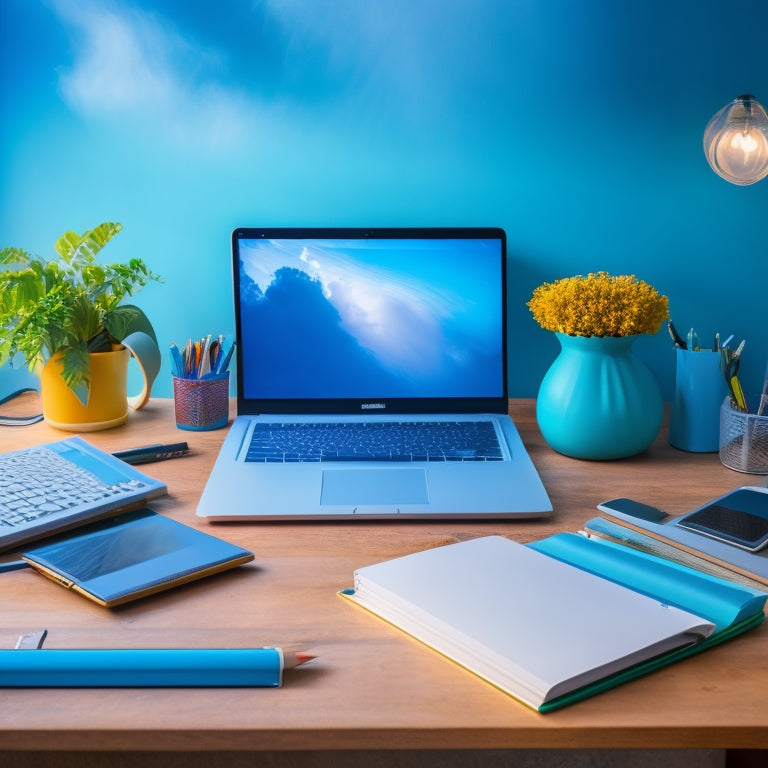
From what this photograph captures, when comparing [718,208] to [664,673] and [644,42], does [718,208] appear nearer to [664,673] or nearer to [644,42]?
[644,42]

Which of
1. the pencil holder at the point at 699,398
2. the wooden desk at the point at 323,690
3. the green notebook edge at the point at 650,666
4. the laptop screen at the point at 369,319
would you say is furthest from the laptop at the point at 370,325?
the green notebook edge at the point at 650,666

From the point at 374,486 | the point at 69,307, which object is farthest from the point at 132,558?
the point at 69,307

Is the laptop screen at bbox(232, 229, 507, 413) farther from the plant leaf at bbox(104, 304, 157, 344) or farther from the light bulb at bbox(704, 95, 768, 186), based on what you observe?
the light bulb at bbox(704, 95, 768, 186)

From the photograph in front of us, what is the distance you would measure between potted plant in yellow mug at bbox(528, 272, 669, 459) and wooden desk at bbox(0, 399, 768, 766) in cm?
23

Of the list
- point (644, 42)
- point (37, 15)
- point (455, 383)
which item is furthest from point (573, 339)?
point (37, 15)

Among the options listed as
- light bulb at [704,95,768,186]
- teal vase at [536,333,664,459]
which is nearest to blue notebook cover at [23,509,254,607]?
teal vase at [536,333,664,459]

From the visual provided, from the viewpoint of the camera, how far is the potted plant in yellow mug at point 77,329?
118 centimetres

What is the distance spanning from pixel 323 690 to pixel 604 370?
651mm

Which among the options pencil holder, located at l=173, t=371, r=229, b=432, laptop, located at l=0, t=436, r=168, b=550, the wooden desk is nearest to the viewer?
the wooden desk

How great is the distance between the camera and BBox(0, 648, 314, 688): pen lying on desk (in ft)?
2.05

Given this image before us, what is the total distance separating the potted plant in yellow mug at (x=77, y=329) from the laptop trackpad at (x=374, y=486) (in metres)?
0.41

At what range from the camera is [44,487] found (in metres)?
0.95

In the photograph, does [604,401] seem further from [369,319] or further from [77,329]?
[77,329]

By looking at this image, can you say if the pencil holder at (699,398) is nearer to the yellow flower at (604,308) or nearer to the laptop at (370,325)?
the yellow flower at (604,308)
